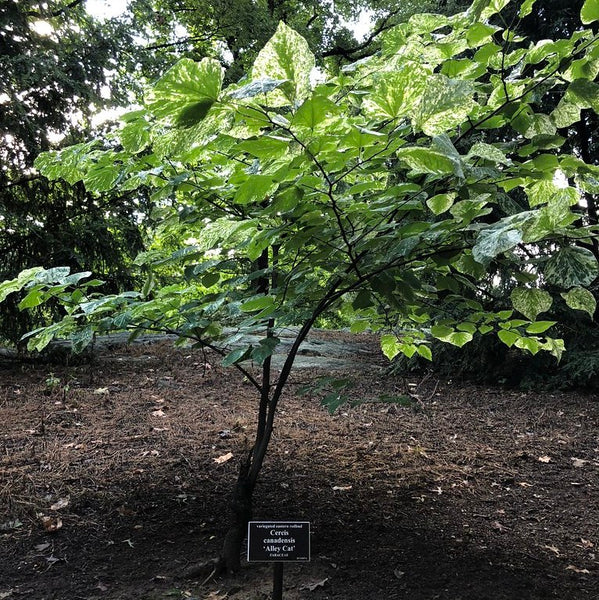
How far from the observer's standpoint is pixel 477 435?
4.67 m

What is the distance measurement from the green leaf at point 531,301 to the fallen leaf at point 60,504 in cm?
284

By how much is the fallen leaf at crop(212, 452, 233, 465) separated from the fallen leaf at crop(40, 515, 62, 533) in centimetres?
113

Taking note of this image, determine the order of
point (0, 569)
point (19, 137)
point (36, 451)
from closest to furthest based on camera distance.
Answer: point (0, 569), point (36, 451), point (19, 137)

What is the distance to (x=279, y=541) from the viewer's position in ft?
6.04

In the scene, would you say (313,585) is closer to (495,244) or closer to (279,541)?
(279,541)

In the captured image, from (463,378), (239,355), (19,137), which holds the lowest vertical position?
(463,378)

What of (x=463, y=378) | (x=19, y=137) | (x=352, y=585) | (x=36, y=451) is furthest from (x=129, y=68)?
(x=352, y=585)

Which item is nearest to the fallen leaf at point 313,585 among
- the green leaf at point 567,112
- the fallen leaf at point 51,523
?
the fallen leaf at point 51,523

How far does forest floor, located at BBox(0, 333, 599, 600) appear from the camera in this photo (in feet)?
7.41

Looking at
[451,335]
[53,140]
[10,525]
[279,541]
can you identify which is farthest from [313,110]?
[53,140]

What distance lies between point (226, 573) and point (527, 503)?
214 cm

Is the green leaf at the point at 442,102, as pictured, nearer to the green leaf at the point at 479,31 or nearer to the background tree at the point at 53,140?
the green leaf at the point at 479,31

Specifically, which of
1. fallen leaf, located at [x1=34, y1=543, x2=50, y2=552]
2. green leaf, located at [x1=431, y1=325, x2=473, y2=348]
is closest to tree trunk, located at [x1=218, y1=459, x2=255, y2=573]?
fallen leaf, located at [x1=34, y1=543, x2=50, y2=552]

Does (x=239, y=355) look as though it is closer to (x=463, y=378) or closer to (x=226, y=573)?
(x=226, y=573)
